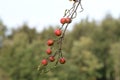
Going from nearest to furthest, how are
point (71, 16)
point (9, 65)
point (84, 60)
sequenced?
point (71, 16)
point (9, 65)
point (84, 60)

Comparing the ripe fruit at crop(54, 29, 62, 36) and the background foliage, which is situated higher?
the background foliage

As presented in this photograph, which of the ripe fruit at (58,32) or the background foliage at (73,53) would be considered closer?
the ripe fruit at (58,32)

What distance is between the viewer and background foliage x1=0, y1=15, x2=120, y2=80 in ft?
124

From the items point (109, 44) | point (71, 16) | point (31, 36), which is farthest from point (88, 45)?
point (71, 16)

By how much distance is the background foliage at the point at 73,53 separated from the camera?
3781 centimetres

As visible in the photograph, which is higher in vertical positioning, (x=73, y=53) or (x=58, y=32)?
(x=73, y=53)

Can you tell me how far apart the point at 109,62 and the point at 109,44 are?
3.07 metres

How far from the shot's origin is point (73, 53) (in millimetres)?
50594

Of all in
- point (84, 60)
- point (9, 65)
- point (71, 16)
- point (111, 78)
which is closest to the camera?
point (71, 16)

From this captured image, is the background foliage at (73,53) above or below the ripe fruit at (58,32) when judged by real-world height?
above

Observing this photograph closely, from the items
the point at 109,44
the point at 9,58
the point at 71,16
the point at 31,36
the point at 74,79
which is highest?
the point at 31,36

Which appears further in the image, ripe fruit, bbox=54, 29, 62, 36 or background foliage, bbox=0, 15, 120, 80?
background foliage, bbox=0, 15, 120, 80

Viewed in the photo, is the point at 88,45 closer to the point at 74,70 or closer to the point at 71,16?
the point at 74,70

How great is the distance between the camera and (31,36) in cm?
5856
